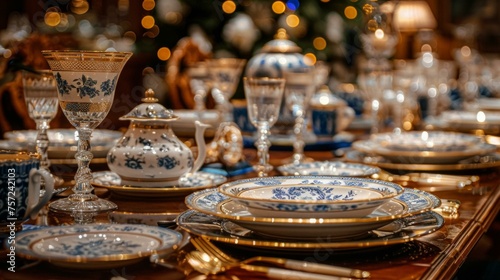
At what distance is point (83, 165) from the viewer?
4.29 feet

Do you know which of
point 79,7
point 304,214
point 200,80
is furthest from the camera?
point 79,7

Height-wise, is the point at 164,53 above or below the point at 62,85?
above

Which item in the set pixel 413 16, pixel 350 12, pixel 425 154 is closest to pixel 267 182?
pixel 425 154

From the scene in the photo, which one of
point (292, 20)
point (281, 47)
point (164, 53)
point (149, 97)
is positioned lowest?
point (149, 97)

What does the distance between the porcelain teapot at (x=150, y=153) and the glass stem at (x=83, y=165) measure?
0.13m

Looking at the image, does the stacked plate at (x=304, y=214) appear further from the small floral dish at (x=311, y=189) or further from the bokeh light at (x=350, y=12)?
the bokeh light at (x=350, y=12)

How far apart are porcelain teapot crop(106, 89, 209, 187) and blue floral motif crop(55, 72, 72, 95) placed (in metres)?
0.17

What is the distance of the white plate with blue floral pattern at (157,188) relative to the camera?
1.41 metres

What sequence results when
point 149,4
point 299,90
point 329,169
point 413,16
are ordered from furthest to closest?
point 413,16 < point 149,4 < point 299,90 < point 329,169

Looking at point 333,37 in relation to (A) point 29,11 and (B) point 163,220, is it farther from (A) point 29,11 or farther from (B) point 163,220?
(B) point 163,220

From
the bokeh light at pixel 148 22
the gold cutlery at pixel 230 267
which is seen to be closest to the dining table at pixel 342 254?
the gold cutlery at pixel 230 267

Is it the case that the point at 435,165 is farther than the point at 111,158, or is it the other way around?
the point at 435,165

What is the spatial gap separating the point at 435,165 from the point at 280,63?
699mm

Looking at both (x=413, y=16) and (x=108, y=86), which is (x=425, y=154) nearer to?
(x=108, y=86)
